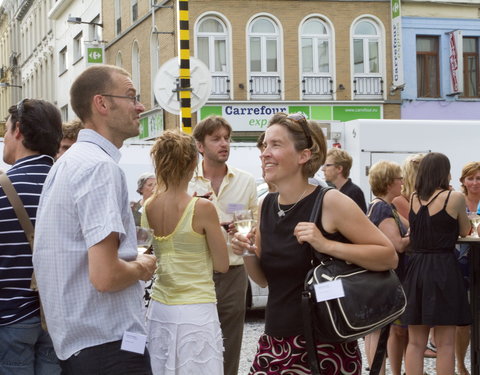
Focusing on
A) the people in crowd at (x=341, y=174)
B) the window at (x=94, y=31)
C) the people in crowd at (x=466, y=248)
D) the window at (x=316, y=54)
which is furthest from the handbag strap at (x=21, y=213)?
the window at (x=94, y=31)

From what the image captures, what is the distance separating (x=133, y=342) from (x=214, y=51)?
2417cm

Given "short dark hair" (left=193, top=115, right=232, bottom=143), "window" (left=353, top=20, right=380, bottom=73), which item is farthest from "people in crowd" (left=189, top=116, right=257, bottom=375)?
"window" (left=353, top=20, right=380, bottom=73)

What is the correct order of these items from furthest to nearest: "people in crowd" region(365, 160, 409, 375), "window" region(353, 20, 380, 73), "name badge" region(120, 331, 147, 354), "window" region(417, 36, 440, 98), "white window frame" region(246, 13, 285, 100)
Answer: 1. "window" region(417, 36, 440, 98)
2. "window" region(353, 20, 380, 73)
3. "white window frame" region(246, 13, 285, 100)
4. "people in crowd" region(365, 160, 409, 375)
5. "name badge" region(120, 331, 147, 354)

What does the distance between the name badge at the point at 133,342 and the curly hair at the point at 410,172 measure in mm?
4056

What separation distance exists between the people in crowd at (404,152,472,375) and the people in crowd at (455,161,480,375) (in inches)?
42.8

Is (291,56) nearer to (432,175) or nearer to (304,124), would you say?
(432,175)

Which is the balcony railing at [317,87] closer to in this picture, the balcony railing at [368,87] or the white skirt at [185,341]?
the balcony railing at [368,87]

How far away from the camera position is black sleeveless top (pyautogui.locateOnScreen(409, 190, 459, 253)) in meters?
5.97

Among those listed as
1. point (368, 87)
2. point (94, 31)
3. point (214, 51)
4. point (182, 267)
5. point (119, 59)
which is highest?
point (94, 31)

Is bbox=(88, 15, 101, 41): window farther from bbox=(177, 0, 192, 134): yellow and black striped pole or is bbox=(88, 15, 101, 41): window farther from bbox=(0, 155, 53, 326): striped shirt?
bbox=(0, 155, 53, 326): striped shirt

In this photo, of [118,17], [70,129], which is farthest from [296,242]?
[118,17]

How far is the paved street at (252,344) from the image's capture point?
7.39 meters

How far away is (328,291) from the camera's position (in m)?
3.15

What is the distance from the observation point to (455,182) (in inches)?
607
